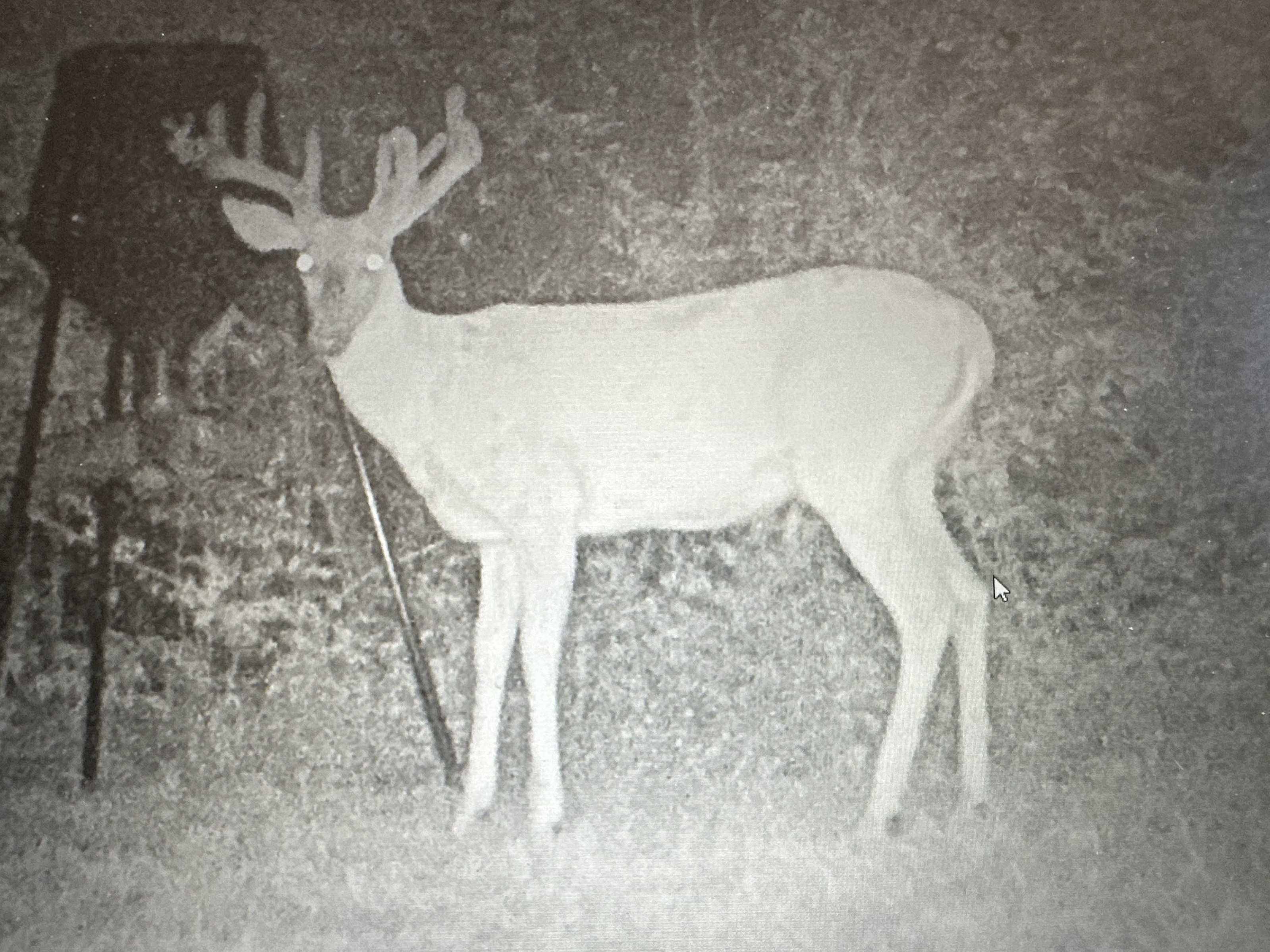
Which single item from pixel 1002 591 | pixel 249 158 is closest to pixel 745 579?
pixel 1002 591

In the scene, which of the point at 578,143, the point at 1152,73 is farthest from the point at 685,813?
the point at 1152,73

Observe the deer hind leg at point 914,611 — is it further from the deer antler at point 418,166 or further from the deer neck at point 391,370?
the deer antler at point 418,166

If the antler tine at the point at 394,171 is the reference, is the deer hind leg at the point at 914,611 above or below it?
below

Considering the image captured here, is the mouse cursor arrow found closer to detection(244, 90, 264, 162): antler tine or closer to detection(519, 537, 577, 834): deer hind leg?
detection(519, 537, 577, 834): deer hind leg

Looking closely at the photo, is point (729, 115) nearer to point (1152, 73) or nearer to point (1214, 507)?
point (1152, 73)

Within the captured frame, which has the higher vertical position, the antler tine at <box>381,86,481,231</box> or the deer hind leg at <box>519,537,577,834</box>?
the antler tine at <box>381,86,481,231</box>

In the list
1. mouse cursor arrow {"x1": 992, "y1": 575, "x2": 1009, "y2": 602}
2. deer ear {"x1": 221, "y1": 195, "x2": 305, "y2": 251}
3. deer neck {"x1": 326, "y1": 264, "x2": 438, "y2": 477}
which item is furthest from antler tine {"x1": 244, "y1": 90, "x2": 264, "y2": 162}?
mouse cursor arrow {"x1": 992, "y1": 575, "x2": 1009, "y2": 602}

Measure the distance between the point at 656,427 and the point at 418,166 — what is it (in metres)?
0.73

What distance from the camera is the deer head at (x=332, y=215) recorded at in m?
2.07

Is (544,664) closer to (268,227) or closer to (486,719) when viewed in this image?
(486,719)

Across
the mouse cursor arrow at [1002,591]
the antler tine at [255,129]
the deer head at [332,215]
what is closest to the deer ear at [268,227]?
the deer head at [332,215]

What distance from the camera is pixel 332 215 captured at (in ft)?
6.88

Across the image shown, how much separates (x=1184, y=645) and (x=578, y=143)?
1572 millimetres

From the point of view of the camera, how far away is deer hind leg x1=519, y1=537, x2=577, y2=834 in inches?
79.0
